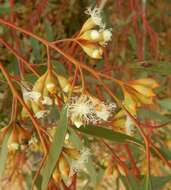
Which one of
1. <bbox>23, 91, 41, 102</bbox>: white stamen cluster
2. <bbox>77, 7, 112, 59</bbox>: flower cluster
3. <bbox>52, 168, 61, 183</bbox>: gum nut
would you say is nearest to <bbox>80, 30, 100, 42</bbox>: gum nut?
<bbox>77, 7, 112, 59</bbox>: flower cluster

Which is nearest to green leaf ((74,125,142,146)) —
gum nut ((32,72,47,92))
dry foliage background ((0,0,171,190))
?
dry foliage background ((0,0,171,190))

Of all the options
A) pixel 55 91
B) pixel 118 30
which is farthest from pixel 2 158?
pixel 118 30

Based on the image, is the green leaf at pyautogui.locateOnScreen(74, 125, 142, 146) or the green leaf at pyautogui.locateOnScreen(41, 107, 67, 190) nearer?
the green leaf at pyautogui.locateOnScreen(41, 107, 67, 190)

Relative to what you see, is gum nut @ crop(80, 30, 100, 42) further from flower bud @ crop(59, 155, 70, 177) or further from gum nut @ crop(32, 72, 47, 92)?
flower bud @ crop(59, 155, 70, 177)

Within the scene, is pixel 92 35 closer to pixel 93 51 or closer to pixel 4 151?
pixel 93 51

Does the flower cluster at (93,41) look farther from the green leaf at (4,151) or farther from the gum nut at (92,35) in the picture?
the green leaf at (4,151)

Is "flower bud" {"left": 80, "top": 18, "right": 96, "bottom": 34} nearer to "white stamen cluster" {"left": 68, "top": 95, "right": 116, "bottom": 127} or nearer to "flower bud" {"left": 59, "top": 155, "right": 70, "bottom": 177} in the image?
"white stamen cluster" {"left": 68, "top": 95, "right": 116, "bottom": 127}

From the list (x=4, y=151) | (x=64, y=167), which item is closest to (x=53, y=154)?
(x=64, y=167)

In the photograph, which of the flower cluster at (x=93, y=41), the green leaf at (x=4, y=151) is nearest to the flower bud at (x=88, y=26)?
the flower cluster at (x=93, y=41)

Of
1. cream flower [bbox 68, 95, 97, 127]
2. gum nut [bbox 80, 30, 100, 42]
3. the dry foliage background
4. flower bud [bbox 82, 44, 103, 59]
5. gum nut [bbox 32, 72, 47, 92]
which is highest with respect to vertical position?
gum nut [bbox 80, 30, 100, 42]

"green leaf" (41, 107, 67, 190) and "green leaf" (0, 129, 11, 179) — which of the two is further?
"green leaf" (0, 129, 11, 179)

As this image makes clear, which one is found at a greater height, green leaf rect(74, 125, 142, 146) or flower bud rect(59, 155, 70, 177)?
green leaf rect(74, 125, 142, 146)
